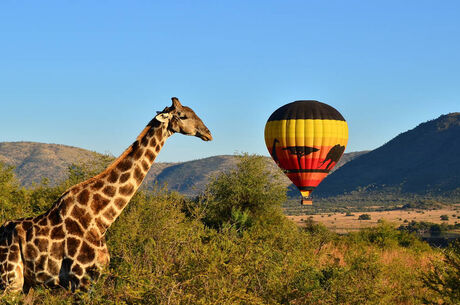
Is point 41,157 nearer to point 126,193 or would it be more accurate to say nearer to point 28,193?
point 28,193

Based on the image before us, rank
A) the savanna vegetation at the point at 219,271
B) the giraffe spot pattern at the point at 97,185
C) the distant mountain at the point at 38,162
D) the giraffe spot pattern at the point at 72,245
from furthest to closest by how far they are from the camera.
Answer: the distant mountain at the point at 38,162
the giraffe spot pattern at the point at 97,185
the giraffe spot pattern at the point at 72,245
the savanna vegetation at the point at 219,271

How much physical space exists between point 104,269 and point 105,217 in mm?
1268

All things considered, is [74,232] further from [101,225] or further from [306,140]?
[306,140]

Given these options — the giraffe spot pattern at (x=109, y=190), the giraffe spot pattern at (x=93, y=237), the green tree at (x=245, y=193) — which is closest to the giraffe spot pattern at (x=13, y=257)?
the giraffe spot pattern at (x=93, y=237)

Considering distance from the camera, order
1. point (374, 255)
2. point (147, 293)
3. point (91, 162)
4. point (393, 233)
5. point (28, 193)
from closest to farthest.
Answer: point (147, 293) < point (374, 255) < point (91, 162) < point (28, 193) < point (393, 233)

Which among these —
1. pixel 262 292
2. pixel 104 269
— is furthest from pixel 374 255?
pixel 104 269

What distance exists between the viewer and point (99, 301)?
9.55 m

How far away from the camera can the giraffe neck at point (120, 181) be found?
38.4ft

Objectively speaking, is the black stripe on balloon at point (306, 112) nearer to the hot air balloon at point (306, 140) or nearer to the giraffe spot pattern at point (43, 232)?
the hot air balloon at point (306, 140)

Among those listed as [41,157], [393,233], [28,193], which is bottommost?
[393,233]

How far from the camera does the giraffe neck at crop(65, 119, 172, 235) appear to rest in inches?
460

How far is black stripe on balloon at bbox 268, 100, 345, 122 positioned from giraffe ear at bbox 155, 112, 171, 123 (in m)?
34.4

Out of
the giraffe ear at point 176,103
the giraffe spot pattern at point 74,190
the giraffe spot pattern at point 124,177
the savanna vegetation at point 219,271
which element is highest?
the giraffe ear at point 176,103

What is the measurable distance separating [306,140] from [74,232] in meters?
34.9
